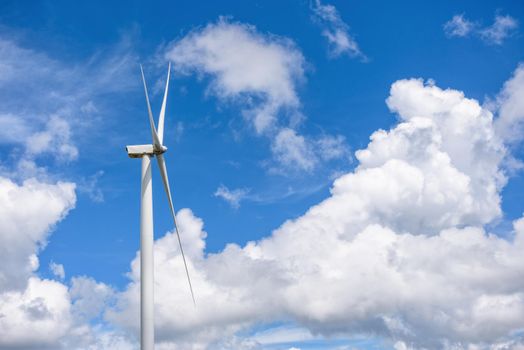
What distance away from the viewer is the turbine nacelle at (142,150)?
249ft

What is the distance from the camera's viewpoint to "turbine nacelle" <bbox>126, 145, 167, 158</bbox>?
75.9 metres

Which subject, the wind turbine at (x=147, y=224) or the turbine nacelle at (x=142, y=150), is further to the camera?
the turbine nacelle at (x=142, y=150)

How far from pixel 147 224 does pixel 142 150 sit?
396 inches

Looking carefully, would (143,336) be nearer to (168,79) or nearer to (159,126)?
(159,126)

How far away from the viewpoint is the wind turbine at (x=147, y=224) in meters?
65.7

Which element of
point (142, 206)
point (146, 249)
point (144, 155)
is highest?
point (144, 155)

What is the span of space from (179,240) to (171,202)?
522cm

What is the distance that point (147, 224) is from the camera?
70562mm

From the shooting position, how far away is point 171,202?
263ft

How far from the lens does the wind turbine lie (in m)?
65.7

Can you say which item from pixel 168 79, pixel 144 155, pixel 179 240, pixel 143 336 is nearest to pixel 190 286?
pixel 179 240

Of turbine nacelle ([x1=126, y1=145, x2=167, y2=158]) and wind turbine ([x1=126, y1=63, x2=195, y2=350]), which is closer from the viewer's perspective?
wind turbine ([x1=126, y1=63, x2=195, y2=350])

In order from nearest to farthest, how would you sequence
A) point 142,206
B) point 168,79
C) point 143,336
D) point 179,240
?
point 143,336
point 142,206
point 179,240
point 168,79

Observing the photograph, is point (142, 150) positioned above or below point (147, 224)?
above
